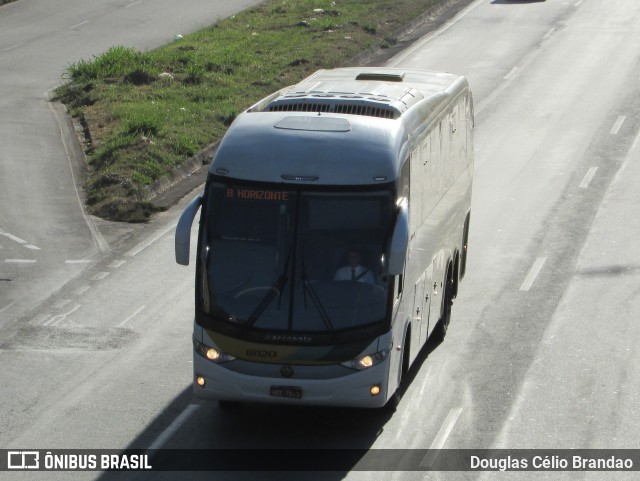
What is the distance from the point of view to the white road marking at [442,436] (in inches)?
464

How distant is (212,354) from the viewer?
11914mm

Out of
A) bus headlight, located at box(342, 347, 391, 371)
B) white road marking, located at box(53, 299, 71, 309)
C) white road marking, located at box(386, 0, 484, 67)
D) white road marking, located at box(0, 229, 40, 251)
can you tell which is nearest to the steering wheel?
bus headlight, located at box(342, 347, 391, 371)

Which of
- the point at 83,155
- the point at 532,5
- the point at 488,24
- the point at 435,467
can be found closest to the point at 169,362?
the point at 435,467

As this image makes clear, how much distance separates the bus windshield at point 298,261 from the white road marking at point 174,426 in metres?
1.37

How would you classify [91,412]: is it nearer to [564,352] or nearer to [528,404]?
[528,404]

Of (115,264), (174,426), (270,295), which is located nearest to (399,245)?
(270,295)

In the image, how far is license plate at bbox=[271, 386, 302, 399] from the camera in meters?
11.7

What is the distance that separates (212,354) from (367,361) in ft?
4.88

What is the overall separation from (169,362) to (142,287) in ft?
10.3

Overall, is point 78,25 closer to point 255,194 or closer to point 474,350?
point 474,350

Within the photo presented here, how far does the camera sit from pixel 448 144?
616 inches

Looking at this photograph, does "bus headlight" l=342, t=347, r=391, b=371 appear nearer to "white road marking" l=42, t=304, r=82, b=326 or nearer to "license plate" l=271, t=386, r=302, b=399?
"license plate" l=271, t=386, r=302, b=399

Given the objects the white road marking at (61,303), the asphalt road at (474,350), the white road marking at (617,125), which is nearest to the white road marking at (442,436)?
the asphalt road at (474,350)

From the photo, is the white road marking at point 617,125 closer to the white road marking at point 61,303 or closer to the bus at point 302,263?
the white road marking at point 61,303
